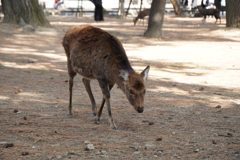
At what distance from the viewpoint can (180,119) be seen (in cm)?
657

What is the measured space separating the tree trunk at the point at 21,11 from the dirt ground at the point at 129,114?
5.71 m

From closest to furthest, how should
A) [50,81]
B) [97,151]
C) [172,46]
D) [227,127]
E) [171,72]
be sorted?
[97,151]
[227,127]
[50,81]
[171,72]
[172,46]

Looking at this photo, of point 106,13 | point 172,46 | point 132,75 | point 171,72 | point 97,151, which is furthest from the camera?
point 106,13

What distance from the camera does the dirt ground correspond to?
4.99 meters

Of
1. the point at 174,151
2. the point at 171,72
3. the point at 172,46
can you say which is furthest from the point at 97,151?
the point at 172,46

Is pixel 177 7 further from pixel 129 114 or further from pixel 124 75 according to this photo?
pixel 124 75

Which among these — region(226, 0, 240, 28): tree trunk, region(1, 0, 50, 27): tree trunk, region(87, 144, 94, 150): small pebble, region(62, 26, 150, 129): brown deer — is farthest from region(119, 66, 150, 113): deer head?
region(226, 0, 240, 28): tree trunk

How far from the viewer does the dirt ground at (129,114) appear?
197 inches

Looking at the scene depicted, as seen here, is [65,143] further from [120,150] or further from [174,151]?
[174,151]

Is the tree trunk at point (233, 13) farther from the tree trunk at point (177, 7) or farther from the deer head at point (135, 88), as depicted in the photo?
the tree trunk at point (177, 7)

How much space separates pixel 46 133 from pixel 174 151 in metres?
1.92

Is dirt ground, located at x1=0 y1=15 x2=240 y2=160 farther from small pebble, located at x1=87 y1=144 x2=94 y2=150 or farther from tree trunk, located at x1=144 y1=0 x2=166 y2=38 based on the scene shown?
tree trunk, located at x1=144 y1=0 x2=166 y2=38

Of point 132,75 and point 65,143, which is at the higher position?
point 132,75

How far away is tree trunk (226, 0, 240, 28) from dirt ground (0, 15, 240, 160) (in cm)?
708
